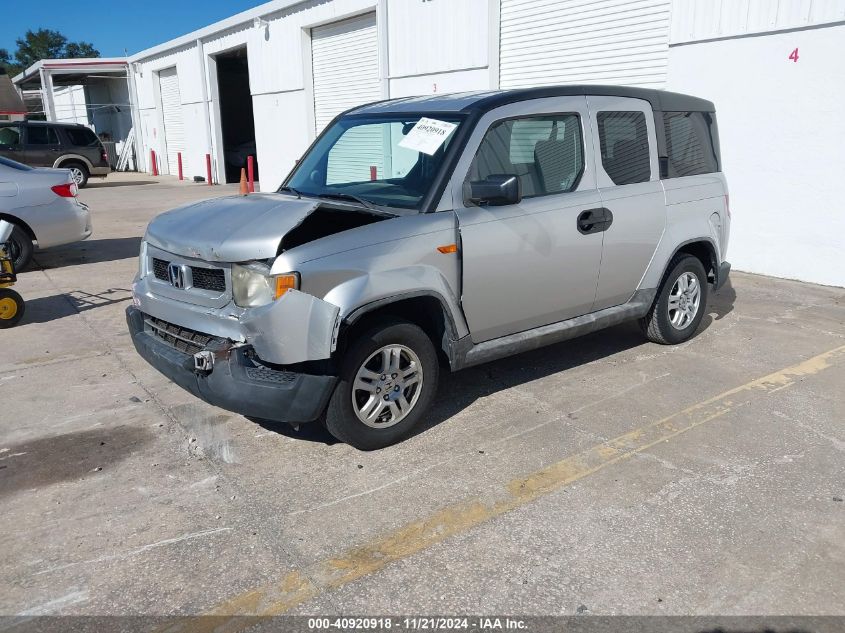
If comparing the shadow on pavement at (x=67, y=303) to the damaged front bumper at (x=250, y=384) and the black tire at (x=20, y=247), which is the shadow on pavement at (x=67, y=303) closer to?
the black tire at (x=20, y=247)

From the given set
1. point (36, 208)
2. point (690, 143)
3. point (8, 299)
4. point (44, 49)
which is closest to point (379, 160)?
point (690, 143)

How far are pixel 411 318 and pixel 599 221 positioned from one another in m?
1.59

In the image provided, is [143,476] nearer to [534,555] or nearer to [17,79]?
[534,555]

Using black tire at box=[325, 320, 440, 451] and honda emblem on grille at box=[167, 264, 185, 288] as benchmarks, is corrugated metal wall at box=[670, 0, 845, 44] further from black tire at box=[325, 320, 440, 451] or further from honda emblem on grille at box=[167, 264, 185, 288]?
honda emblem on grille at box=[167, 264, 185, 288]

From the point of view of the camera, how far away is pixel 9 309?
21.9 ft

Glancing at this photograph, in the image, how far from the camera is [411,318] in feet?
13.9

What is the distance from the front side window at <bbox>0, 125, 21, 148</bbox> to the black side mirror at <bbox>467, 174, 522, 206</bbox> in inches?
822

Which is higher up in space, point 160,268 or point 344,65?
point 344,65

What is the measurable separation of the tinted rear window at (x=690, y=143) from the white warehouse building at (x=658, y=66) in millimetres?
2787

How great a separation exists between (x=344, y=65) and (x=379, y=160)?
493 inches

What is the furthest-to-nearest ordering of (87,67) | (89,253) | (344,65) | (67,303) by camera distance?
(87,67) → (344,65) → (89,253) → (67,303)

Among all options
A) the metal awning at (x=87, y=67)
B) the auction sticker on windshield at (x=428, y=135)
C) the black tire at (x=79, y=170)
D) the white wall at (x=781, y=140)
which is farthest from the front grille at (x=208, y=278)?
the metal awning at (x=87, y=67)

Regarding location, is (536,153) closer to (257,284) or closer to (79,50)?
(257,284)

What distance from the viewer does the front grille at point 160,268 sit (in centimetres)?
427
